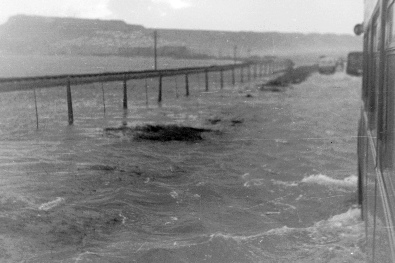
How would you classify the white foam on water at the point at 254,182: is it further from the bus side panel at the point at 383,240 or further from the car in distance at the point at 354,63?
the car in distance at the point at 354,63

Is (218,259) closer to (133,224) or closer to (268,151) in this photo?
(133,224)

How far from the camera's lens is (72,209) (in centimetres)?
916

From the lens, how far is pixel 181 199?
1004 cm

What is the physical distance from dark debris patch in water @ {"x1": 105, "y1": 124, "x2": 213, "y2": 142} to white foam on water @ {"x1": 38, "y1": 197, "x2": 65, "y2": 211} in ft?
29.5

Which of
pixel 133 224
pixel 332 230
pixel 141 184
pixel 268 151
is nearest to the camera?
pixel 332 230

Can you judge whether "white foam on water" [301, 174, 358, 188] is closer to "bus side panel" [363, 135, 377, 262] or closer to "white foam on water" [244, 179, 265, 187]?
"white foam on water" [244, 179, 265, 187]

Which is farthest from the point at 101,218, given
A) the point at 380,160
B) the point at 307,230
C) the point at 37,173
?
the point at 380,160

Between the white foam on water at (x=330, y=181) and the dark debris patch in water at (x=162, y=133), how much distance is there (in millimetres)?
7477

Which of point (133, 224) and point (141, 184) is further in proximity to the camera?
point (141, 184)

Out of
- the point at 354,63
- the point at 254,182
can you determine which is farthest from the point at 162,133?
the point at 354,63

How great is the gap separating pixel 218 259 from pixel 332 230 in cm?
183

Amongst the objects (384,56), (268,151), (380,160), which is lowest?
(268,151)

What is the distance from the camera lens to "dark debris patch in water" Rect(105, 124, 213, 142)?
62.6ft

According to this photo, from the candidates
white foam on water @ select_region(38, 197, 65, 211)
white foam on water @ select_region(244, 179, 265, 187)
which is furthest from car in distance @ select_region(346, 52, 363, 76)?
white foam on water @ select_region(38, 197, 65, 211)
